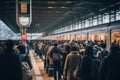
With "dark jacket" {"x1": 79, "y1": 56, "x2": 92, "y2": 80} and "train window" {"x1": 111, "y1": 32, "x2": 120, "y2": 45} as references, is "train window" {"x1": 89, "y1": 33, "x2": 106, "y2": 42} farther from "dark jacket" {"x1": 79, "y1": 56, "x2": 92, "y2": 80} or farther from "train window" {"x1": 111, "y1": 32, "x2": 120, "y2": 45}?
"dark jacket" {"x1": 79, "y1": 56, "x2": 92, "y2": 80}

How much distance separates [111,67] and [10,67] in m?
2.07

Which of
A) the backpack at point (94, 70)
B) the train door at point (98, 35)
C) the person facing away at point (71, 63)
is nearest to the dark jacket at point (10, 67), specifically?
the backpack at point (94, 70)

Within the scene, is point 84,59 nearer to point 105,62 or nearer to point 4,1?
point 105,62

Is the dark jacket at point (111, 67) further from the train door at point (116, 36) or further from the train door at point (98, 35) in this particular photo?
the train door at point (98, 35)

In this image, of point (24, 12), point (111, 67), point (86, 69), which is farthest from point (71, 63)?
point (24, 12)

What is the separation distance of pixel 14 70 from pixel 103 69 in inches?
72.0

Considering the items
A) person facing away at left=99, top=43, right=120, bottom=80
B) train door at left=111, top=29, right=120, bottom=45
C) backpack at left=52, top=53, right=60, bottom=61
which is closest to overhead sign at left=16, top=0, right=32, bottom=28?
backpack at left=52, top=53, right=60, bottom=61

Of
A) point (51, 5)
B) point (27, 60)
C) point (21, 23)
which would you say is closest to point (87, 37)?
point (51, 5)

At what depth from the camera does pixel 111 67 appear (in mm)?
5887

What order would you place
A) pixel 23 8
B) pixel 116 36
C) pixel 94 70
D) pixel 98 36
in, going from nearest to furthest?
pixel 94 70 < pixel 23 8 < pixel 116 36 < pixel 98 36

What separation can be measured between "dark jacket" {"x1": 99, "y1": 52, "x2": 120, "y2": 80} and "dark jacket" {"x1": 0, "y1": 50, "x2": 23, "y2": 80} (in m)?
1.71

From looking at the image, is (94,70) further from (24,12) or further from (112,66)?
(24,12)

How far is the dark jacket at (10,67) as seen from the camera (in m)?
5.76

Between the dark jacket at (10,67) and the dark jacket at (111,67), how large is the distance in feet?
5.62
